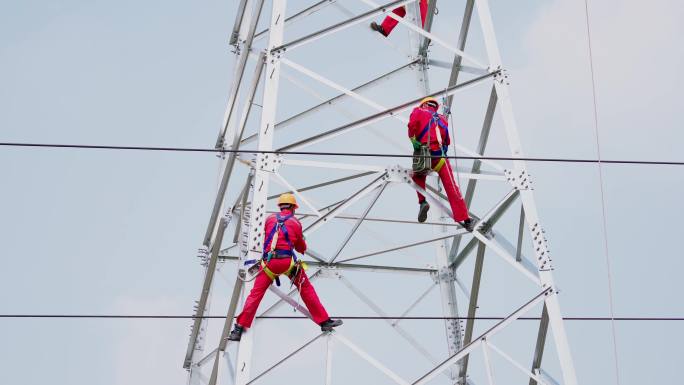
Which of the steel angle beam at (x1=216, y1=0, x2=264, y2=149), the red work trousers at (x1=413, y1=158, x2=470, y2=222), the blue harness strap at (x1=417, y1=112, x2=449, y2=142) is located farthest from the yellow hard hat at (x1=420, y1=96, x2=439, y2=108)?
the steel angle beam at (x1=216, y1=0, x2=264, y2=149)

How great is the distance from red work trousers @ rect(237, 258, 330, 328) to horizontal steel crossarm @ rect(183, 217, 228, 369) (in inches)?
113

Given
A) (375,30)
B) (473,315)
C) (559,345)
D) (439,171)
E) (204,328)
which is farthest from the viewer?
(375,30)

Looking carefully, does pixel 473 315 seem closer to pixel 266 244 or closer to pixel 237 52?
pixel 266 244

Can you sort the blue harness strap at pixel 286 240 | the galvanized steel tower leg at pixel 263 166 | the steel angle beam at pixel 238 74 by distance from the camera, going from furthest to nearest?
the steel angle beam at pixel 238 74
the blue harness strap at pixel 286 240
the galvanized steel tower leg at pixel 263 166

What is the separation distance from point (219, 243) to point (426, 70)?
4.35 m

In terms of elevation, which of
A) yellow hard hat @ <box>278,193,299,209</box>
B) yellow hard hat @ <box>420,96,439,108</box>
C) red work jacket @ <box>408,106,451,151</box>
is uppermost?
yellow hard hat @ <box>420,96,439,108</box>

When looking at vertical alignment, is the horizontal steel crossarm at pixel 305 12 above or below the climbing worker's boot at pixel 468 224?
above

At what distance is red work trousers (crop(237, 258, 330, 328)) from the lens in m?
11.9

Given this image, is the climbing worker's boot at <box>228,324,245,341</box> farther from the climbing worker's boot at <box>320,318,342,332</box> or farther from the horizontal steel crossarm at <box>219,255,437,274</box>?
the horizontal steel crossarm at <box>219,255,437,274</box>

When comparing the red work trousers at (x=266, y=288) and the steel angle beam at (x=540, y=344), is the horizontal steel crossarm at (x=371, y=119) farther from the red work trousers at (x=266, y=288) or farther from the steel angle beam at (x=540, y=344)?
the steel angle beam at (x=540, y=344)

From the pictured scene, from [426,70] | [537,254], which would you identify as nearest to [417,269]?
[426,70]

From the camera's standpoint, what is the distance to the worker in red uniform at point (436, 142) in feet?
43.6

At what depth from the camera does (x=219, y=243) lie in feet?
50.8

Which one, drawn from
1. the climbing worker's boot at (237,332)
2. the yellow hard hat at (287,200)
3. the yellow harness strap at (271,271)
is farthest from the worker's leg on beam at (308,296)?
the climbing worker's boot at (237,332)
